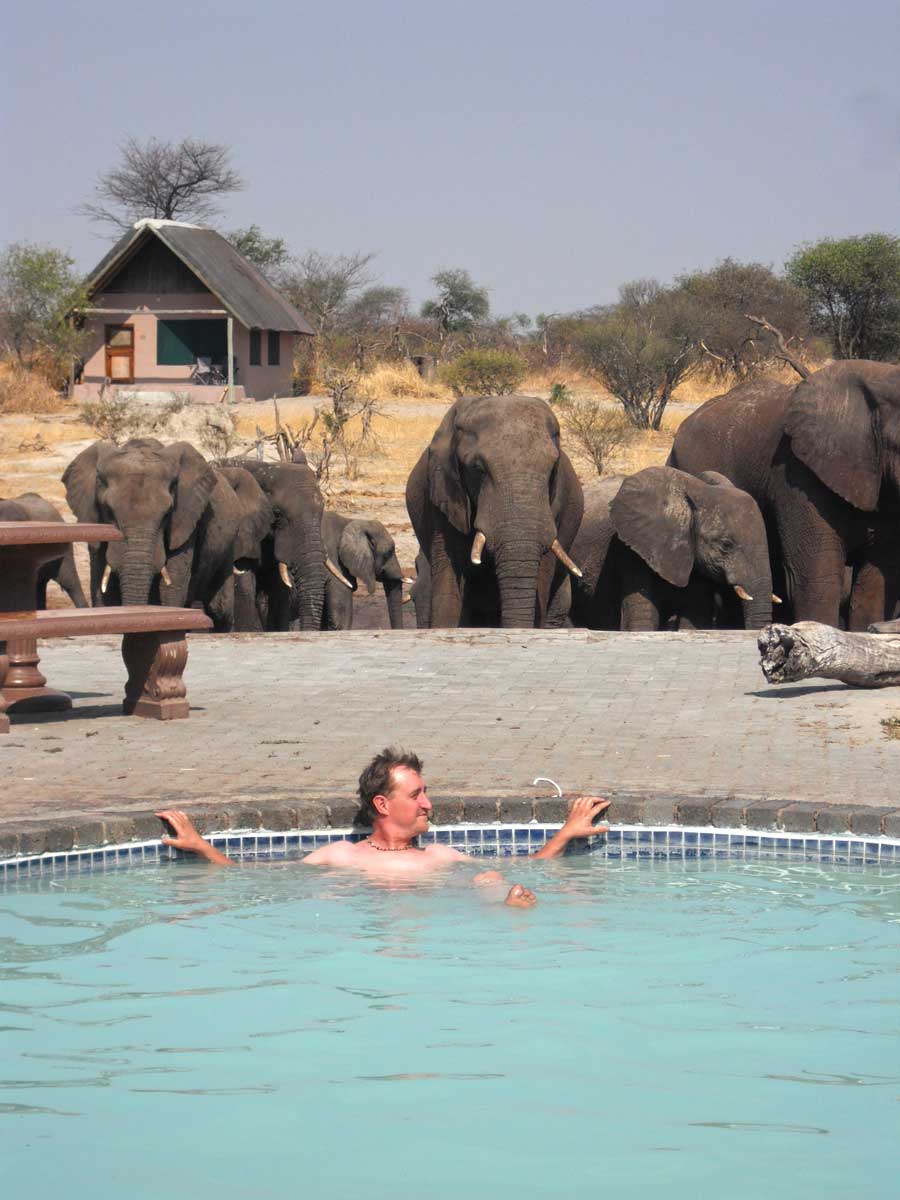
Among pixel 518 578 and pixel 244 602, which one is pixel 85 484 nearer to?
pixel 244 602

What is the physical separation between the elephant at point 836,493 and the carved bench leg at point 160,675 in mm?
7776

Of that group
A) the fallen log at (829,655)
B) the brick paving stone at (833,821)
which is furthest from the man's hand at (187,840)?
the fallen log at (829,655)

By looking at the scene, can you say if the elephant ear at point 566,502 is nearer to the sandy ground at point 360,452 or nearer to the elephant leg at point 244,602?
the elephant leg at point 244,602

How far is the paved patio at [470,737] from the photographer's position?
880 centimetres

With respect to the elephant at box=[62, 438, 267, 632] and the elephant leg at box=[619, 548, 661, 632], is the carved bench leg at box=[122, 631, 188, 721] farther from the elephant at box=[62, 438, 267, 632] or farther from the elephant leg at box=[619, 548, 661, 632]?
the elephant leg at box=[619, 548, 661, 632]

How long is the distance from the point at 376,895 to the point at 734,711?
4.07 m

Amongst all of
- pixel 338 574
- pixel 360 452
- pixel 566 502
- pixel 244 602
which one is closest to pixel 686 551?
pixel 566 502

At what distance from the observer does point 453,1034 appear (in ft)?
22.8

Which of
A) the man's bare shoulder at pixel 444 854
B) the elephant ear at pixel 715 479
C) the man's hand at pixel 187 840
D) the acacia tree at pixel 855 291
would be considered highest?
the acacia tree at pixel 855 291

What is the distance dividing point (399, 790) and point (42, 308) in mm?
46535

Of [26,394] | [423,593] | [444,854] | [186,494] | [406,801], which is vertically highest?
[26,394]

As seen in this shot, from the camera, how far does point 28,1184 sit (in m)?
5.43

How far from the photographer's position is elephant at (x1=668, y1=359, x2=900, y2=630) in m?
17.3

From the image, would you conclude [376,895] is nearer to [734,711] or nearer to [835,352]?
[734,711]
